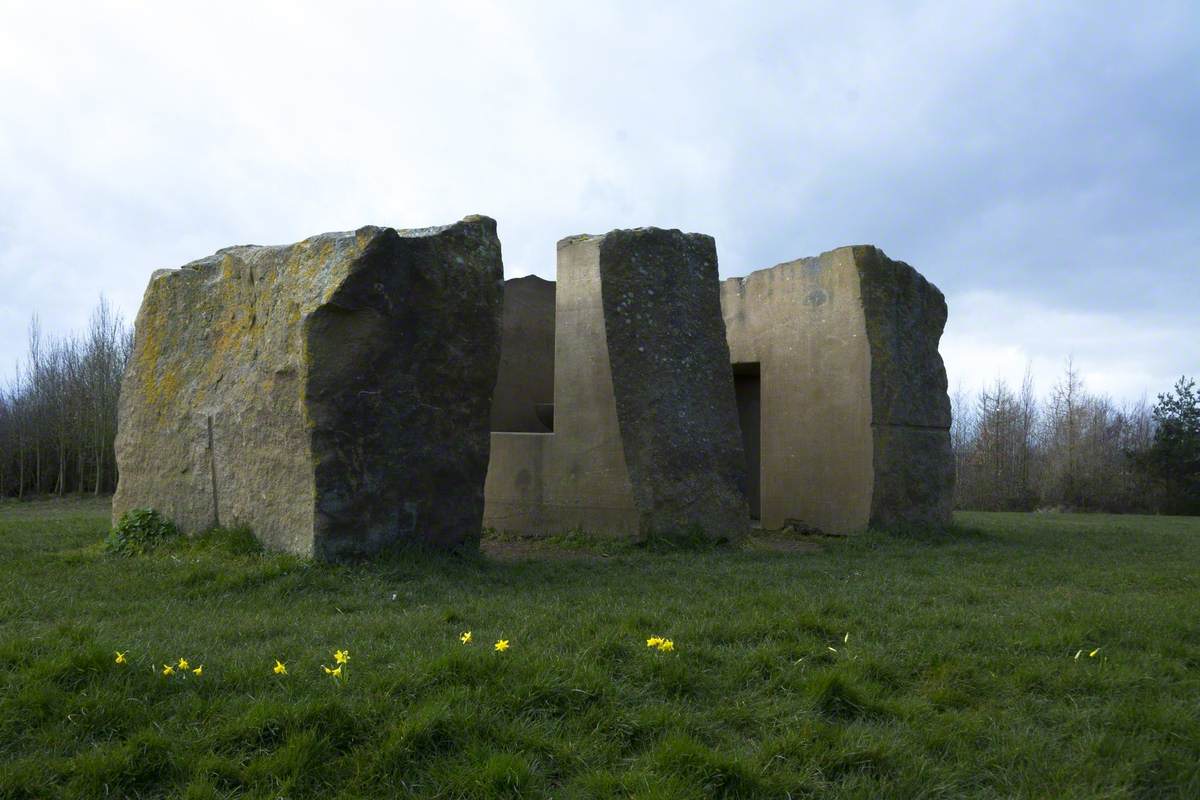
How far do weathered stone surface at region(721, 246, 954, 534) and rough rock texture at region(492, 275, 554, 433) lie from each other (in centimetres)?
266

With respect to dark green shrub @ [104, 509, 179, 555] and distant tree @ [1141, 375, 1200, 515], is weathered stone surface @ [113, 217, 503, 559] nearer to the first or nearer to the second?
dark green shrub @ [104, 509, 179, 555]

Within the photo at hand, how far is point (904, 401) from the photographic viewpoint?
970cm

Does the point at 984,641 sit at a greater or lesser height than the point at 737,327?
lesser

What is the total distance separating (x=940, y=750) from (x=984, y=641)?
1.32 m

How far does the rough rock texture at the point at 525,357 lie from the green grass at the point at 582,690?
17.8 ft

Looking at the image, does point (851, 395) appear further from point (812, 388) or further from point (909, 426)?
point (909, 426)

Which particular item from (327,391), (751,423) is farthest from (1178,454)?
(327,391)

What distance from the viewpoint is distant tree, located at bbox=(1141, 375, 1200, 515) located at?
2194 cm

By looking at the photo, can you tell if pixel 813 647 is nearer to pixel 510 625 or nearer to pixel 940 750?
pixel 940 750

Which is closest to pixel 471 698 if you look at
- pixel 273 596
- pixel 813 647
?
pixel 813 647

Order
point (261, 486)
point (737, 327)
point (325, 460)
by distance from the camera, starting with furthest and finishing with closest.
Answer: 1. point (737, 327)
2. point (261, 486)
3. point (325, 460)

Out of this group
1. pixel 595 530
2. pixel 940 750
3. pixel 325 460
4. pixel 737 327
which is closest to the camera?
pixel 940 750

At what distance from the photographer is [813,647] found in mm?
4266

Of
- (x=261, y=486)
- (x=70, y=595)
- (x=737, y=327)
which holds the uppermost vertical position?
(x=737, y=327)
